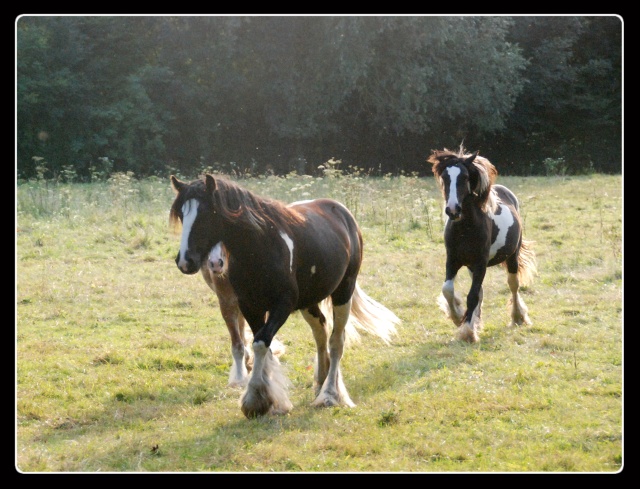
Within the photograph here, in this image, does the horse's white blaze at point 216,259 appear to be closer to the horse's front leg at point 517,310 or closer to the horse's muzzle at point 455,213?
the horse's muzzle at point 455,213

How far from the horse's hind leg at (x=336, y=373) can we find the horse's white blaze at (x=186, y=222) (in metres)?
1.72

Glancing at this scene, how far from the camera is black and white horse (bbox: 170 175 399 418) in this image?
5023 mm

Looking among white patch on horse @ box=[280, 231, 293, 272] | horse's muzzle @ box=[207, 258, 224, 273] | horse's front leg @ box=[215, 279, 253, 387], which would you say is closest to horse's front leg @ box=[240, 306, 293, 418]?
white patch on horse @ box=[280, 231, 293, 272]

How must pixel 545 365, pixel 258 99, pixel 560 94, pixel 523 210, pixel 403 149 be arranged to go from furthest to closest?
1. pixel 258 99
2. pixel 403 149
3. pixel 560 94
4. pixel 523 210
5. pixel 545 365

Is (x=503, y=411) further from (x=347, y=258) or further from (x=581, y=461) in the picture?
(x=347, y=258)

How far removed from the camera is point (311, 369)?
271 inches

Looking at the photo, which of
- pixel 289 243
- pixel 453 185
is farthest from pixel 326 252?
pixel 453 185

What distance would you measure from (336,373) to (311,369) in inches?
36.4

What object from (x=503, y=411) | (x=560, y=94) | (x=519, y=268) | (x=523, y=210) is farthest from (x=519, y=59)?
(x=503, y=411)

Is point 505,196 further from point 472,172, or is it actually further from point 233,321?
point 233,321

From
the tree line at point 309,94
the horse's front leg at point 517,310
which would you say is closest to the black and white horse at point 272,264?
the horse's front leg at point 517,310
